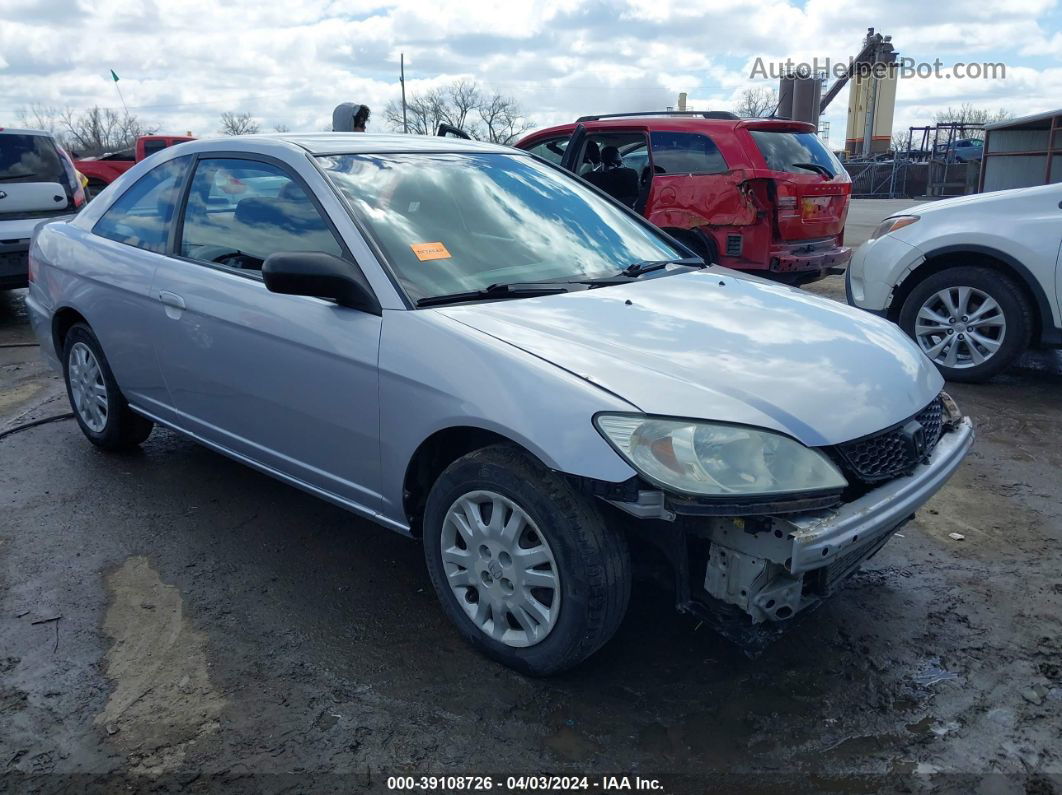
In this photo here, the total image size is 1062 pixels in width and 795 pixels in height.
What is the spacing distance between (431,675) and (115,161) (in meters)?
20.9

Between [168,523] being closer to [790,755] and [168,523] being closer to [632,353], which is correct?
[632,353]

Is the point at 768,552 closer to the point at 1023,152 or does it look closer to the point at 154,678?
the point at 154,678

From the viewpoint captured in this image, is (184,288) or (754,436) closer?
(754,436)

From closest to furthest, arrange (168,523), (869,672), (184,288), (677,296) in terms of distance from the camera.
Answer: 1. (869,672)
2. (677,296)
3. (184,288)
4. (168,523)

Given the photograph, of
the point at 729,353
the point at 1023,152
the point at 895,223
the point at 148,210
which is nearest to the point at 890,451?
the point at 729,353

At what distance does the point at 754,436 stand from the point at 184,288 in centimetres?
253

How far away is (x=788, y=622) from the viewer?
8.52 feet

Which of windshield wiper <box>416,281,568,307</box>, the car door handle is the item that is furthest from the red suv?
windshield wiper <box>416,281,568,307</box>

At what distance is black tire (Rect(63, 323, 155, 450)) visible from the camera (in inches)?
181

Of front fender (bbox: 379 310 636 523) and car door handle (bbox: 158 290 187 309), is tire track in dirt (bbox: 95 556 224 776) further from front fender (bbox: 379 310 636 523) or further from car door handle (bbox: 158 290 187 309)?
car door handle (bbox: 158 290 187 309)

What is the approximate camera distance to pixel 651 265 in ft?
12.3

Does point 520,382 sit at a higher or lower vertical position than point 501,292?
lower

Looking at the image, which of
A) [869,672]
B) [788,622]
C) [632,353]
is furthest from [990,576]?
[632,353]

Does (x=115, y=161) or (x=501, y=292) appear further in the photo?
(x=115, y=161)
